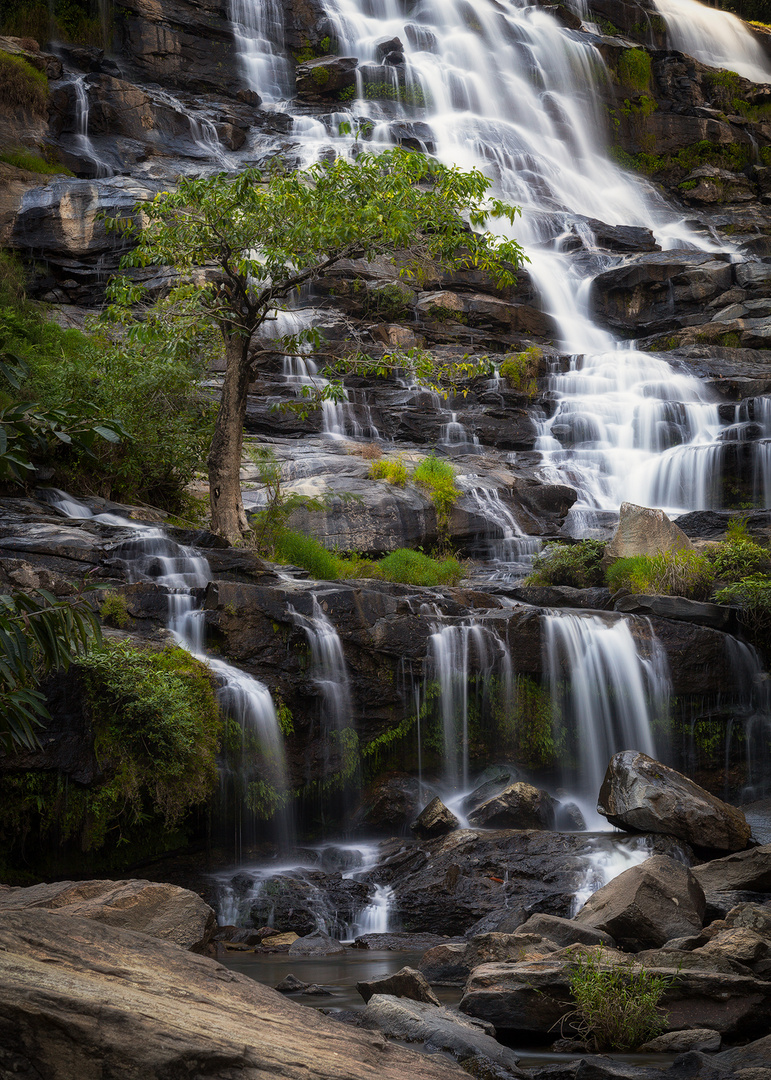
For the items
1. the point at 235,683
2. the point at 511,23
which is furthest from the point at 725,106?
the point at 235,683

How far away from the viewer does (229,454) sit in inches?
521

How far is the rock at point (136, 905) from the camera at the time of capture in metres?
5.59

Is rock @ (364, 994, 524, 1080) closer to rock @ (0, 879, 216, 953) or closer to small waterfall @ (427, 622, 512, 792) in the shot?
rock @ (0, 879, 216, 953)

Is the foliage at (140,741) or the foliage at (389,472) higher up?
the foliage at (389,472)

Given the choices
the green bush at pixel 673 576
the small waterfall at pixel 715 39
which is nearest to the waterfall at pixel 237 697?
the green bush at pixel 673 576

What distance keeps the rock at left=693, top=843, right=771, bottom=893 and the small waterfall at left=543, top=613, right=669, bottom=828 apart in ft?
10.6

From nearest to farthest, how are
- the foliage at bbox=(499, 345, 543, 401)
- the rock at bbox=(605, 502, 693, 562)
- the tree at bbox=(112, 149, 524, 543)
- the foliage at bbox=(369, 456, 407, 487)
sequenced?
1. the tree at bbox=(112, 149, 524, 543)
2. the rock at bbox=(605, 502, 693, 562)
3. the foliage at bbox=(369, 456, 407, 487)
4. the foliage at bbox=(499, 345, 543, 401)

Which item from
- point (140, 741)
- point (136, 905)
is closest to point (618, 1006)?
point (136, 905)

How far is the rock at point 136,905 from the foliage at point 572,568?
9.31 metres

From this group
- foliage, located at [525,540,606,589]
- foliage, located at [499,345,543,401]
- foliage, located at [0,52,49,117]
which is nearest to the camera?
foliage, located at [525,540,606,589]

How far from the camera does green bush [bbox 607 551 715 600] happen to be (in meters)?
13.3

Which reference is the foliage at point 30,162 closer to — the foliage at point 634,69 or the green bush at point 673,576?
the green bush at point 673,576

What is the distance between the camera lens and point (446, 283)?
985 inches

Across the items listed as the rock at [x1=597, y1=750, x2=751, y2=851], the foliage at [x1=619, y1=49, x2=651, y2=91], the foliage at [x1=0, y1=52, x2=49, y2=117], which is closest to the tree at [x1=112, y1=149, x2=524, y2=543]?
the rock at [x1=597, y1=750, x2=751, y2=851]
